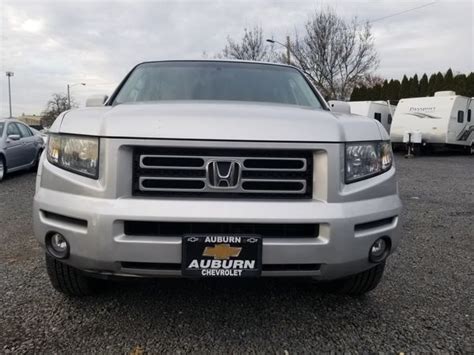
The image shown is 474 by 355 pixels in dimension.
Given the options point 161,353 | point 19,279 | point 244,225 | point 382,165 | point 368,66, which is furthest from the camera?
point 368,66

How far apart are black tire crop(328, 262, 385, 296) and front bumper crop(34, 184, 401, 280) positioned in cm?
52

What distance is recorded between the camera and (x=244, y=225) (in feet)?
7.66

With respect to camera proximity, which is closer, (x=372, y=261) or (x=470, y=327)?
(x=372, y=261)

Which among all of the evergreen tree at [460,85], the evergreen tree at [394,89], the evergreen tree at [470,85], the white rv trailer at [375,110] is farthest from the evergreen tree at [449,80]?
the white rv trailer at [375,110]

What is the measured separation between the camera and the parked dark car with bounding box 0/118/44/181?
33.7 feet

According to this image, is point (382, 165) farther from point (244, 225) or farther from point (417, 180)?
point (417, 180)

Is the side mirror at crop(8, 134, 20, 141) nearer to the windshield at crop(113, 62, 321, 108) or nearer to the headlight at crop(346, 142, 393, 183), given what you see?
the windshield at crop(113, 62, 321, 108)

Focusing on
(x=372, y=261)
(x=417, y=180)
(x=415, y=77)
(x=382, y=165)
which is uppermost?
(x=415, y=77)

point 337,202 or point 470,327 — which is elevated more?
point 337,202

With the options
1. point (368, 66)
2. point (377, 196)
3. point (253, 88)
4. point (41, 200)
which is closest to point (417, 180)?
point (253, 88)

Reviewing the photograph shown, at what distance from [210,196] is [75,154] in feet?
2.54

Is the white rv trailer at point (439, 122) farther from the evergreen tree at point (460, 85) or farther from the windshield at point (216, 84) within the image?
the windshield at point (216, 84)

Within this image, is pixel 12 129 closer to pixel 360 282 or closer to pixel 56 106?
pixel 360 282

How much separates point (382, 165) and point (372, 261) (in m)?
0.56
